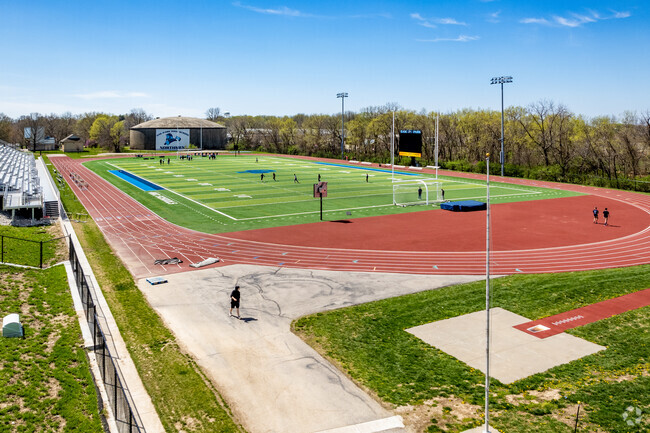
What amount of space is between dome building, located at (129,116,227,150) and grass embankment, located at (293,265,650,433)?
5044 inches

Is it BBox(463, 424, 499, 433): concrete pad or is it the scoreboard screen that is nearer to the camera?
BBox(463, 424, 499, 433): concrete pad

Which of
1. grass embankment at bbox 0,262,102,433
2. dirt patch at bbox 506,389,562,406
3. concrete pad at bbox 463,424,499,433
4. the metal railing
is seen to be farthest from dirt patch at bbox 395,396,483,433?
grass embankment at bbox 0,262,102,433

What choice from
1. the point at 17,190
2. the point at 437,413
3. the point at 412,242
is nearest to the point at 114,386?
the point at 437,413

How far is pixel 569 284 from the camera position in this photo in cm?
2402

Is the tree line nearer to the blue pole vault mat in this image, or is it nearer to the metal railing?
the blue pole vault mat

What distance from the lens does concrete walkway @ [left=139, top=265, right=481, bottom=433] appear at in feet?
44.6

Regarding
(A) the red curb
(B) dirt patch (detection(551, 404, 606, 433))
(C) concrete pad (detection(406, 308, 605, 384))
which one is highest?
(A) the red curb

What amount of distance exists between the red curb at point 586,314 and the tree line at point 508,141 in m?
30.9

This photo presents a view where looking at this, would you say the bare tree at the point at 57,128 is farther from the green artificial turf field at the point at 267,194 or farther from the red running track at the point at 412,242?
the red running track at the point at 412,242

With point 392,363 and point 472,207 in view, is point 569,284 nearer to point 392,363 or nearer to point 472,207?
point 392,363

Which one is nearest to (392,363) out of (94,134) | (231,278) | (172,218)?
(231,278)

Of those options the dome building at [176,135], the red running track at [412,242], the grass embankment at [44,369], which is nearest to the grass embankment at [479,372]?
the red running track at [412,242]

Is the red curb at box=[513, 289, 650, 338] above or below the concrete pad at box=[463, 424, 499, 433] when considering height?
above

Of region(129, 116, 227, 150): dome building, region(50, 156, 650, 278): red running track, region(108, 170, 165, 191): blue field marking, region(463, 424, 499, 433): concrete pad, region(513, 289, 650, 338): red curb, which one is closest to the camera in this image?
region(463, 424, 499, 433): concrete pad
